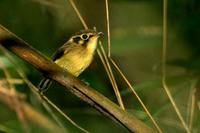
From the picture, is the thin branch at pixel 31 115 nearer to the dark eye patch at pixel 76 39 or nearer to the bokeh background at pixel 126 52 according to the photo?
the bokeh background at pixel 126 52

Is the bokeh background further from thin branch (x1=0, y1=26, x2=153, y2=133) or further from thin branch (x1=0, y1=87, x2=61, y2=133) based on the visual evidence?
thin branch (x1=0, y1=26, x2=153, y2=133)

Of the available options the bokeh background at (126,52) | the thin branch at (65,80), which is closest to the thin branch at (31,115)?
the bokeh background at (126,52)

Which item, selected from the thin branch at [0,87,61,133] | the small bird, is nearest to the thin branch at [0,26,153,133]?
the thin branch at [0,87,61,133]

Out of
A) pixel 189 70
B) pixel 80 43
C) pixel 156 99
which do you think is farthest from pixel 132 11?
pixel 189 70

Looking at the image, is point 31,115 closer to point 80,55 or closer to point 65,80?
point 80,55

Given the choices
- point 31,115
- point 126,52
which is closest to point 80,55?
point 31,115
